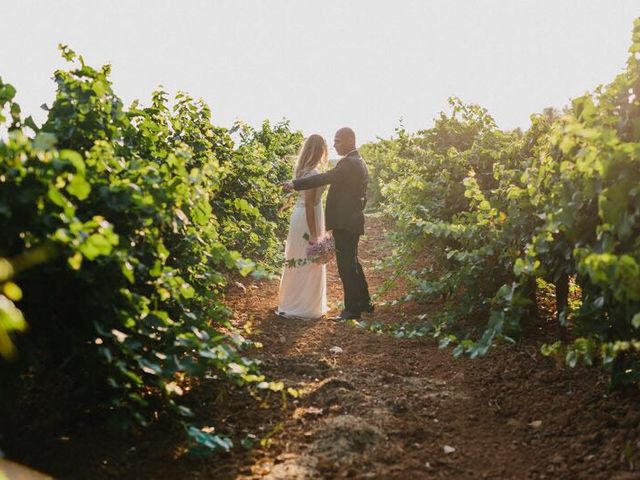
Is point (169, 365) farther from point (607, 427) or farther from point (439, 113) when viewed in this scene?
point (439, 113)

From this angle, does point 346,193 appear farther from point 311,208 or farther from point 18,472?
point 18,472

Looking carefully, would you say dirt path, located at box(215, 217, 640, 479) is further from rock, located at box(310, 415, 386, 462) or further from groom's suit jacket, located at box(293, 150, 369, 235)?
groom's suit jacket, located at box(293, 150, 369, 235)

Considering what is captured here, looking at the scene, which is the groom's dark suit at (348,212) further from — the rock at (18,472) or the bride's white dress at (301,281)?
the rock at (18,472)

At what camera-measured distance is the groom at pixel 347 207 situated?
7047 mm

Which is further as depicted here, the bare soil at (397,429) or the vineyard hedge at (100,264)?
the bare soil at (397,429)

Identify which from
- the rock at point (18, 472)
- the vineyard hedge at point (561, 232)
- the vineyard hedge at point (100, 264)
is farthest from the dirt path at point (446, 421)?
the rock at point (18, 472)

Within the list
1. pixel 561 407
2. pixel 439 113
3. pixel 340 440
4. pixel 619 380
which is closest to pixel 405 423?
pixel 340 440

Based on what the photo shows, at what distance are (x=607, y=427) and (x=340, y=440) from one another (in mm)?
1532

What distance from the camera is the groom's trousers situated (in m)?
7.36

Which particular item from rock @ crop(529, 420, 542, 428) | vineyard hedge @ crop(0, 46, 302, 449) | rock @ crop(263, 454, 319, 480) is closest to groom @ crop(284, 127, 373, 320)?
vineyard hedge @ crop(0, 46, 302, 449)

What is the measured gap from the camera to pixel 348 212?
23.4 feet

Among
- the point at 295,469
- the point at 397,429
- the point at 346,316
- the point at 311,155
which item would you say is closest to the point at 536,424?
the point at 397,429

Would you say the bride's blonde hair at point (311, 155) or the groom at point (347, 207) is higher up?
the bride's blonde hair at point (311, 155)

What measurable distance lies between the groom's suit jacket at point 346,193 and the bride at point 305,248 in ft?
0.80
